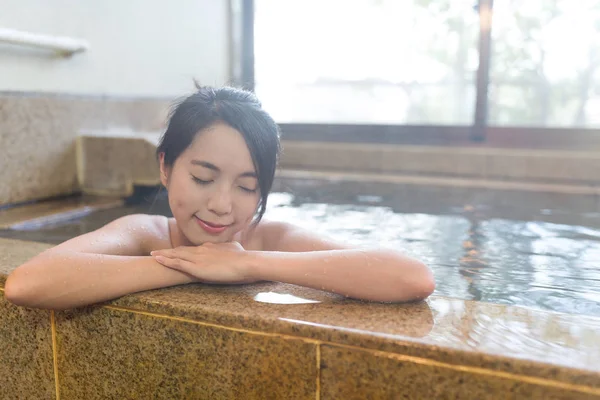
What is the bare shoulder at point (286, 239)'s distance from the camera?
4.94 ft

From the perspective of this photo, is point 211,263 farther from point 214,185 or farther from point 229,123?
point 229,123

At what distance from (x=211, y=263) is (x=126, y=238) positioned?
37cm

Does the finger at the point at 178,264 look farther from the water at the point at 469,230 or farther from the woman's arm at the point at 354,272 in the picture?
the water at the point at 469,230

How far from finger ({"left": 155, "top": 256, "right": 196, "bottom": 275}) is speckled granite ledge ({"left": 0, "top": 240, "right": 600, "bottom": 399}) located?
0.17 feet

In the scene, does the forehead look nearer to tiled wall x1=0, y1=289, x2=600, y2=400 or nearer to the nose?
the nose

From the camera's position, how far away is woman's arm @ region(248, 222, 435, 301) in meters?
1.22

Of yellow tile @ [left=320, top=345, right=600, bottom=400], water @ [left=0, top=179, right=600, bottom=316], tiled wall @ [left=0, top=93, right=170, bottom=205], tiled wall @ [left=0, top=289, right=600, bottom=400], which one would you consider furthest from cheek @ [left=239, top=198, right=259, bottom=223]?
tiled wall @ [left=0, top=93, right=170, bottom=205]

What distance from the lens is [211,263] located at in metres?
1.30

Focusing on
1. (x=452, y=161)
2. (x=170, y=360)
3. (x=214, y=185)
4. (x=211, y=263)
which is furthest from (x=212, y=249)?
(x=452, y=161)

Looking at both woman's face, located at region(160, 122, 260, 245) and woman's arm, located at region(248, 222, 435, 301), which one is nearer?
woman's arm, located at region(248, 222, 435, 301)

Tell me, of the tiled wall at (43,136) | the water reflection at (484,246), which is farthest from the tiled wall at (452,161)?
the tiled wall at (43,136)

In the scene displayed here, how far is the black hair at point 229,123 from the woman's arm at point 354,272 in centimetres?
24

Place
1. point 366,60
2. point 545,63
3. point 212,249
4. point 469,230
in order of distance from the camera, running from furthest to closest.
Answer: point 366,60
point 545,63
point 469,230
point 212,249

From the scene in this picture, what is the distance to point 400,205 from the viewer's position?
3105 millimetres
